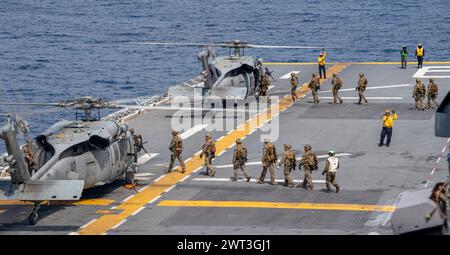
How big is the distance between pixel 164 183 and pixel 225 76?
1564 centimetres

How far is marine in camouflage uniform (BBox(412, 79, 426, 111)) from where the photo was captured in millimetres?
54375

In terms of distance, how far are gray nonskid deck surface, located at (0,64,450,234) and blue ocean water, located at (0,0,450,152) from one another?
24.3 m

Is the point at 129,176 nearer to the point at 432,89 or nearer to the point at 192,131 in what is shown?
the point at 192,131

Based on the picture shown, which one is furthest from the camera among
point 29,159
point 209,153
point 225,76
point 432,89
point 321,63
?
point 321,63

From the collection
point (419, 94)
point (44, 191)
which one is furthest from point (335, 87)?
point (44, 191)

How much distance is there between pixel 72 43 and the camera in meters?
125

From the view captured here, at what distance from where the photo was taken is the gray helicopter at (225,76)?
177 ft

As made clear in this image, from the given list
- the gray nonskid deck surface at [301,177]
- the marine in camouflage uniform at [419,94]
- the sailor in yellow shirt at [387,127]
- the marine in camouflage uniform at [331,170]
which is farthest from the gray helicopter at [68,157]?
the marine in camouflage uniform at [419,94]

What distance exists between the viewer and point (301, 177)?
137ft

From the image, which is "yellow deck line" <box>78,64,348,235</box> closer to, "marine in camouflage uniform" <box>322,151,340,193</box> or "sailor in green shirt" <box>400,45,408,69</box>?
"marine in camouflage uniform" <box>322,151,340,193</box>

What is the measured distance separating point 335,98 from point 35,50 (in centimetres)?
6595

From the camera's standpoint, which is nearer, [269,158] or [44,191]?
[44,191]

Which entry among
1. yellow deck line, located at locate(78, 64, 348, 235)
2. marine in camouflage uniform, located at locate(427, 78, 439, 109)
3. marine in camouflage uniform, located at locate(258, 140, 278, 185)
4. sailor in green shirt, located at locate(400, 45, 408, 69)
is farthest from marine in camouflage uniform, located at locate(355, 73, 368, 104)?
marine in camouflage uniform, located at locate(258, 140, 278, 185)
